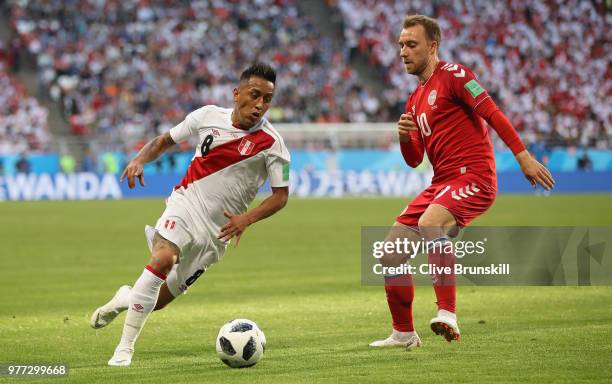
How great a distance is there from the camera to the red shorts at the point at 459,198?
831cm

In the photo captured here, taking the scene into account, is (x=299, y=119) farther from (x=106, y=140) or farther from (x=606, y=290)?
(x=606, y=290)

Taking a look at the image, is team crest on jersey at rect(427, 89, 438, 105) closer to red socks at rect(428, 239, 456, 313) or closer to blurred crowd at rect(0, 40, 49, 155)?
red socks at rect(428, 239, 456, 313)

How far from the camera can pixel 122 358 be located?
305 inches

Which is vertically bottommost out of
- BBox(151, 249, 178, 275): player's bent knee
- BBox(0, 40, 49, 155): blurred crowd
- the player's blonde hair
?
BBox(0, 40, 49, 155): blurred crowd

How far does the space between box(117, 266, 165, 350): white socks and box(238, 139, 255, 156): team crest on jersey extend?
3.78 feet

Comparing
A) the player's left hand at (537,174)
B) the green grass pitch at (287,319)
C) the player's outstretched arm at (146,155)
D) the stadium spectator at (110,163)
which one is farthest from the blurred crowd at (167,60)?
the player's left hand at (537,174)

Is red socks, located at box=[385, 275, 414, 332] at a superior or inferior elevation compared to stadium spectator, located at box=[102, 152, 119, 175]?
superior

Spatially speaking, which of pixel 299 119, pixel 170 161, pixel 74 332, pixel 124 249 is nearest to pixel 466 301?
pixel 74 332

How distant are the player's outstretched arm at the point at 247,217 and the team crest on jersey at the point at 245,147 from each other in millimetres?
397

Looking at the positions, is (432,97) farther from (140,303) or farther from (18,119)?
(18,119)

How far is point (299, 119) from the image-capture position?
39875 mm

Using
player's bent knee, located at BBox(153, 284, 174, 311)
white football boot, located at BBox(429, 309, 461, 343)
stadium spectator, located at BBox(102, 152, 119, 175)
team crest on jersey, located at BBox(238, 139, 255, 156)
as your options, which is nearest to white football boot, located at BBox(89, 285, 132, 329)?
player's bent knee, located at BBox(153, 284, 174, 311)

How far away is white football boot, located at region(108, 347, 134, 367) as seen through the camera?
7.73 m

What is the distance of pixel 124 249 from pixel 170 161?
53.0 feet
